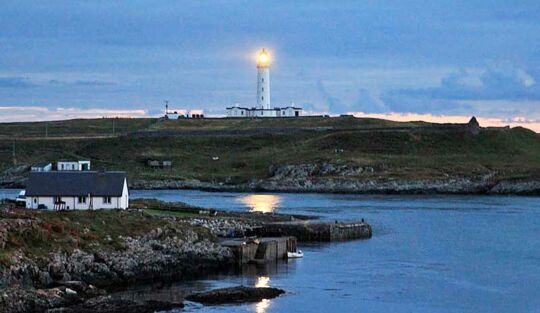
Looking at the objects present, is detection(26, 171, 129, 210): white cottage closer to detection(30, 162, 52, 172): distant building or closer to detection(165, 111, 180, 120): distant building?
detection(30, 162, 52, 172): distant building

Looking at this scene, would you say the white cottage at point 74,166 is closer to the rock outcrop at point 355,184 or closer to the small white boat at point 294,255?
the rock outcrop at point 355,184

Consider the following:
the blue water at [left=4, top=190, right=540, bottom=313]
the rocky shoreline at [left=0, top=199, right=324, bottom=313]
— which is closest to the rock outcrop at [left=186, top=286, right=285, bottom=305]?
the rocky shoreline at [left=0, top=199, right=324, bottom=313]

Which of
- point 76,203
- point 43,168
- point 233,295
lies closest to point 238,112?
point 43,168

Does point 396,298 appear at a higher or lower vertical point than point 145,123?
lower

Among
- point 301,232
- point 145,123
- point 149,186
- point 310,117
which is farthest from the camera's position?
point 145,123

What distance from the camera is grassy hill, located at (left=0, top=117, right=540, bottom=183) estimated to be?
13262 cm

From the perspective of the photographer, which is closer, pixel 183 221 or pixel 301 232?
pixel 183 221

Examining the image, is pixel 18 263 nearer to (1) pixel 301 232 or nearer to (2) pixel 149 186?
(1) pixel 301 232

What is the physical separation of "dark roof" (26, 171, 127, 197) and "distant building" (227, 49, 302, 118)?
116 metres

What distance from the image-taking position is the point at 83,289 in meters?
40.9

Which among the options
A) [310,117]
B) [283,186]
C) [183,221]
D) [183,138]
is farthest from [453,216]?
[310,117]

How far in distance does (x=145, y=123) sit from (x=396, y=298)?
6066 inches

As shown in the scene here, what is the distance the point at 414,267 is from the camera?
54531mm

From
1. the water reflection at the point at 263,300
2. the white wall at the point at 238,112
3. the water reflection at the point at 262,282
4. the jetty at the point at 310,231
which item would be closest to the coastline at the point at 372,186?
the jetty at the point at 310,231
